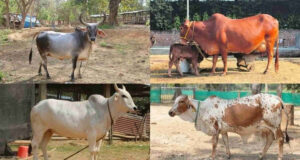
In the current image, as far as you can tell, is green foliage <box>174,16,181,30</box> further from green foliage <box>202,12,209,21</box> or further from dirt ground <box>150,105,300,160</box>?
dirt ground <box>150,105,300,160</box>

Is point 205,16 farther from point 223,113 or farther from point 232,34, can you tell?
point 223,113

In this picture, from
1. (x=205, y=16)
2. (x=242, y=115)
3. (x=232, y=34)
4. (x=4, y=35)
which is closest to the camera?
(x=242, y=115)

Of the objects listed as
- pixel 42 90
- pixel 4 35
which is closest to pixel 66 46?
pixel 42 90

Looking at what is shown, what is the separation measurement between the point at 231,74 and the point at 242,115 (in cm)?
74

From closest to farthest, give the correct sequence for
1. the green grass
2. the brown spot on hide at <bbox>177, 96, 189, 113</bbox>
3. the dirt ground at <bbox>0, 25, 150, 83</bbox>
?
the brown spot on hide at <bbox>177, 96, 189, 113</bbox>
the dirt ground at <bbox>0, 25, 150, 83</bbox>
the green grass

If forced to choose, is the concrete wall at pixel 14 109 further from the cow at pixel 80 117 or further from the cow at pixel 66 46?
the cow at pixel 80 117

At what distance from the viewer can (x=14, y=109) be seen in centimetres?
484

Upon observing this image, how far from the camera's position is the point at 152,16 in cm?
477

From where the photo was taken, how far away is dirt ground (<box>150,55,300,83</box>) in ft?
15.5

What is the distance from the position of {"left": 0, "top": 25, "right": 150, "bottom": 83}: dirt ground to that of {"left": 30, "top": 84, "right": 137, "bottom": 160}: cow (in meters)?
1.33

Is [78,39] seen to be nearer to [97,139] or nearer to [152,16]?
[152,16]

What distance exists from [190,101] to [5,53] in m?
3.02

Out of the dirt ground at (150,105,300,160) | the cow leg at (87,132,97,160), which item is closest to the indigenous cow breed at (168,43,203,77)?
the dirt ground at (150,105,300,160)

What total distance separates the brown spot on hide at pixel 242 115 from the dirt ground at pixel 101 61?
131cm
